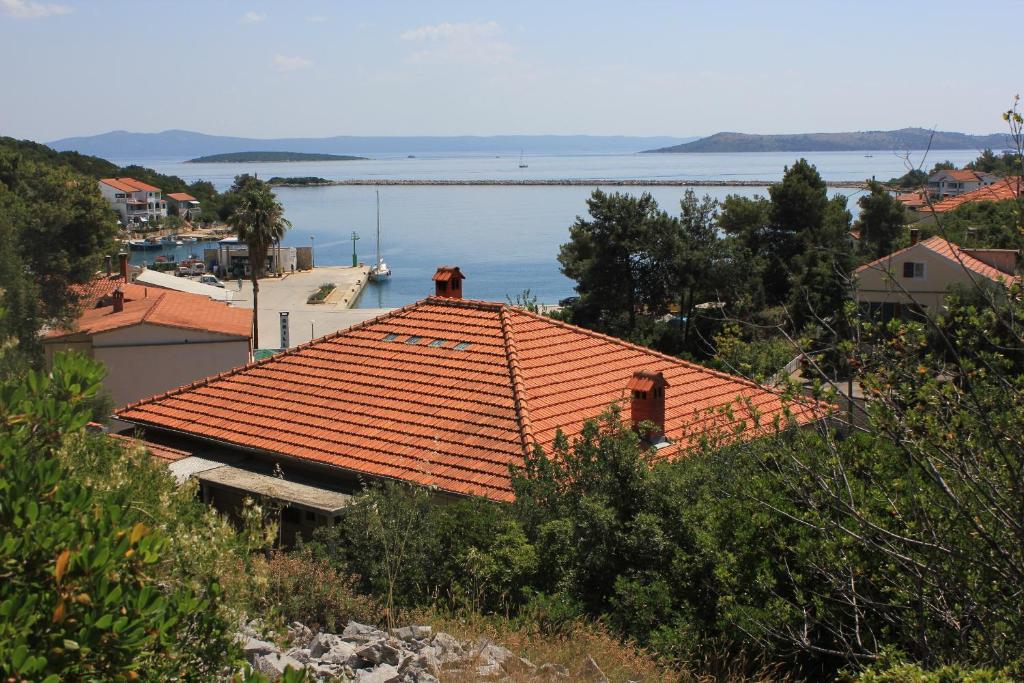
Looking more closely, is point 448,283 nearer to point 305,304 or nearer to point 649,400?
point 649,400

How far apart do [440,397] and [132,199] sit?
373 feet

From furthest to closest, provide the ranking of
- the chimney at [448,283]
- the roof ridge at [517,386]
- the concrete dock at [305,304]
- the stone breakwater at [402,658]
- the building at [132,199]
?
the building at [132,199], the concrete dock at [305,304], the chimney at [448,283], the roof ridge at [517,386], the stone breakwater at [402,658]

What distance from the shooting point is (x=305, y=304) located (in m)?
66.4

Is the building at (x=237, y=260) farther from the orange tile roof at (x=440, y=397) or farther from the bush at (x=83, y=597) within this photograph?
the bush at (x=83, y=597)

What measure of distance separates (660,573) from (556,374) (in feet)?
25.9

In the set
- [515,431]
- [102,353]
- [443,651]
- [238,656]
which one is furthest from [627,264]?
[238,656]

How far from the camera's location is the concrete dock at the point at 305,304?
170 feet

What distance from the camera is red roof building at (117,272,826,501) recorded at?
15.8 m

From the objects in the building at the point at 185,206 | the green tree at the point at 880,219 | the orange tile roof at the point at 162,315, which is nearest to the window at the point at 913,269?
the green tree at the point at 880,219

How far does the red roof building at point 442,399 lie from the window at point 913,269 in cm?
2051

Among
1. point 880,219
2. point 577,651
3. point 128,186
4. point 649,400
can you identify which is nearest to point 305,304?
point 880,219

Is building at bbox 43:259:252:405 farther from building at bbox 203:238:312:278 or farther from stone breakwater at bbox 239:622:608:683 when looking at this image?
building at bbox 203:238:312:278

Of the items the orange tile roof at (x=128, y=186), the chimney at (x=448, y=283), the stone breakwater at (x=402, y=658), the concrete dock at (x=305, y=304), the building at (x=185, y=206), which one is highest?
the chimney at (x=448, y=283)

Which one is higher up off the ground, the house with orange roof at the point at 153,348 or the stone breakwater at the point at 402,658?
the stone breakwater at the point at 402,658
